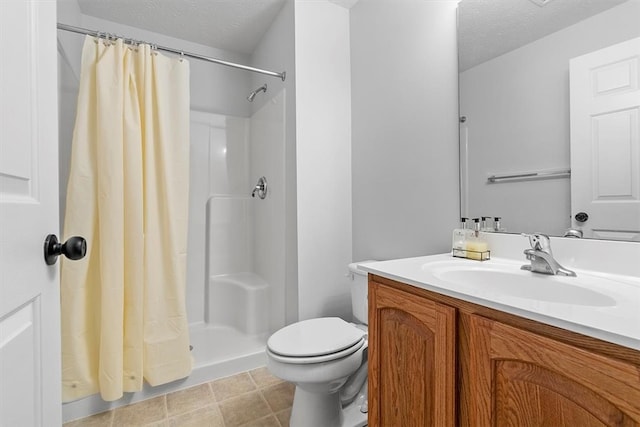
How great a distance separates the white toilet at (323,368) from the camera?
113 centimetres

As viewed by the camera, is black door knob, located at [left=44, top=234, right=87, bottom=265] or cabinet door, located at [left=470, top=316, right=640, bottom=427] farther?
black door knob, located at [left=44, top=234, right=87, bottom=265]

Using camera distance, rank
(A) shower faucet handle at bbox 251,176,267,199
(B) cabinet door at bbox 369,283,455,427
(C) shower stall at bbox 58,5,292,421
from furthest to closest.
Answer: (A) shower faucet handle at bbox 251,176,267,199 → (C) shower stall at bbox 58,5,292,421 → (B) cabinet door at bbox 369,283,455,427

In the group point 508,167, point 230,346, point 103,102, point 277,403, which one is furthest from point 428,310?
point 103,102

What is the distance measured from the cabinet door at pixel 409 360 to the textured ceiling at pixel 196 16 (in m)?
1.98

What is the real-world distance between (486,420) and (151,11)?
8.82 feet

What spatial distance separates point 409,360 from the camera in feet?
2.77

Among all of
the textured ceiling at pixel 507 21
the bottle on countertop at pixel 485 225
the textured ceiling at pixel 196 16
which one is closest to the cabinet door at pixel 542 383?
the bottle on countertop at pixel 485 225

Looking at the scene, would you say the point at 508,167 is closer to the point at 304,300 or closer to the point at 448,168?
the point at 448,168

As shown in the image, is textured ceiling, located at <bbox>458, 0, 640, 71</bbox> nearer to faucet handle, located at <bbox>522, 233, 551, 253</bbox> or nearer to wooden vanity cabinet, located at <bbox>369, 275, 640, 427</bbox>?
faucet handle, located at <bbox>522, 233, 551, 253</bbox>

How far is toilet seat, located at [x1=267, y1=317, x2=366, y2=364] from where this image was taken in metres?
1.14

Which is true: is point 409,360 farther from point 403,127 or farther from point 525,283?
point 403,127

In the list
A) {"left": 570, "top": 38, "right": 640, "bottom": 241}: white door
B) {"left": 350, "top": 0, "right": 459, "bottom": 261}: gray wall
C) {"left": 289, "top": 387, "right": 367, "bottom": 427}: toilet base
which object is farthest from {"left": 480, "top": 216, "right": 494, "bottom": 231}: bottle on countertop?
{"left": 289, "top": 387, "right": 367, "bottom": 427}: toilet base

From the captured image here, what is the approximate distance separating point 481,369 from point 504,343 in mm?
89

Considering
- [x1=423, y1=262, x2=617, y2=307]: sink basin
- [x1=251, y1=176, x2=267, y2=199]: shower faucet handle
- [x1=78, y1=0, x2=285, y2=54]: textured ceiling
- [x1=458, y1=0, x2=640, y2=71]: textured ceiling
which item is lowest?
[x1=423, y1=262, x2=617, y2=307]: sink basin
